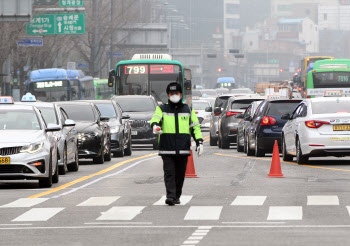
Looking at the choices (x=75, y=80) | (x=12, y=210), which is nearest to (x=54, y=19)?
(x=75, y=80)

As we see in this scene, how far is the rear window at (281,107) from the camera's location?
28000mm

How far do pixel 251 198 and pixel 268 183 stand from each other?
314 cm

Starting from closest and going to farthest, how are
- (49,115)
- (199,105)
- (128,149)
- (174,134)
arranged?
(174,134) → (49,115) → (128,149) → (199,105)

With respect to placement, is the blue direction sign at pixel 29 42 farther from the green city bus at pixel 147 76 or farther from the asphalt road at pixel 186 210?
the asphalt road at pixel 186 210

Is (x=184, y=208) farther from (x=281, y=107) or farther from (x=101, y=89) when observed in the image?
(x=101, y=89)

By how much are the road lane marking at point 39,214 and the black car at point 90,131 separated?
11622mm

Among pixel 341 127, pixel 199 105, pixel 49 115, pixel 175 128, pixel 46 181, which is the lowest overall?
pixel 199 105

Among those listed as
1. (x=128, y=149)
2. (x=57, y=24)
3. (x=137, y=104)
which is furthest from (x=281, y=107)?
(x=57, y=24)

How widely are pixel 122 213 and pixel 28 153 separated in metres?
4.76

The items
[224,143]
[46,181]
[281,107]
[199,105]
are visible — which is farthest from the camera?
[199,105]

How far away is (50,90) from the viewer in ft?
205

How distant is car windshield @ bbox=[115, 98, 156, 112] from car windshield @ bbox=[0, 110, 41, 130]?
50.3 feet

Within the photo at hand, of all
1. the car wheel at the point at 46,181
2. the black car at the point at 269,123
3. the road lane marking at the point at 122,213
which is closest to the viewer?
the road lane marking at the point at 122,213

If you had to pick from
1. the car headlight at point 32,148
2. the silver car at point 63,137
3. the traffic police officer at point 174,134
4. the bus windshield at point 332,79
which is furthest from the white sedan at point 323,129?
the bus windshield at point 332,79
